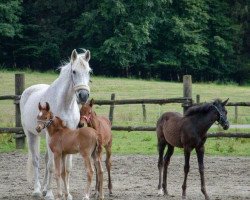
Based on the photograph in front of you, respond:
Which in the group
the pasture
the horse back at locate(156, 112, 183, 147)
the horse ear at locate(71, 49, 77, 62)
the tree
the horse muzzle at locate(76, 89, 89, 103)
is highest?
the tree

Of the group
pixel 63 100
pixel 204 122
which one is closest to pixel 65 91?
pixel 63 100

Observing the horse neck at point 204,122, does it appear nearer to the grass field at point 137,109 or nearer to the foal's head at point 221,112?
the foal's head at point 221,112

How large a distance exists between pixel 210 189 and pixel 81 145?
8.47ft

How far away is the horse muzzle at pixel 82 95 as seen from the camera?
9.05 metres

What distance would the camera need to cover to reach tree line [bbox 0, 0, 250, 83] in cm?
4747

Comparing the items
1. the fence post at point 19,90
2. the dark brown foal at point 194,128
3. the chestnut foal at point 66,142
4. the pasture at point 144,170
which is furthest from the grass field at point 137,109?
the chestnut foal at point 66,142

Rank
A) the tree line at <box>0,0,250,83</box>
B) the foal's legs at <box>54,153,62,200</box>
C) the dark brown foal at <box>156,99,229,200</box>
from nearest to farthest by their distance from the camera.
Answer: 1. the foal's legs at <box>54,153,62,200</box>
2. the dark brown foal at <box>156,99,229,200</box>
3. the tree line at <box>0,0,250,83</box>

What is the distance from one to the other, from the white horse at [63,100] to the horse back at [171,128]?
4.71 feet

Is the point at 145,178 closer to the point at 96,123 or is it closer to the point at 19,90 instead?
the point at 96,123

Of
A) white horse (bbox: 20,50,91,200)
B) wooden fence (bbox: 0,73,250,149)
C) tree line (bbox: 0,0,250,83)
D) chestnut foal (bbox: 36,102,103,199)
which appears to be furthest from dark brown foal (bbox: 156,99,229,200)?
tree line (bbox: 0,0,250,83)

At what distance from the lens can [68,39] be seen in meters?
50.3

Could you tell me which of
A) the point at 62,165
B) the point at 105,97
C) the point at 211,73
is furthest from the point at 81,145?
the point at 211,73

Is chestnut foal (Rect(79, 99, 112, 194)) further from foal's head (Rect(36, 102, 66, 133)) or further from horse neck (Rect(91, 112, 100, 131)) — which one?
foal's head (Rect(36, 102, 66, 133))

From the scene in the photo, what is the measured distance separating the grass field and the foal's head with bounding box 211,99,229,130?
5206mm
